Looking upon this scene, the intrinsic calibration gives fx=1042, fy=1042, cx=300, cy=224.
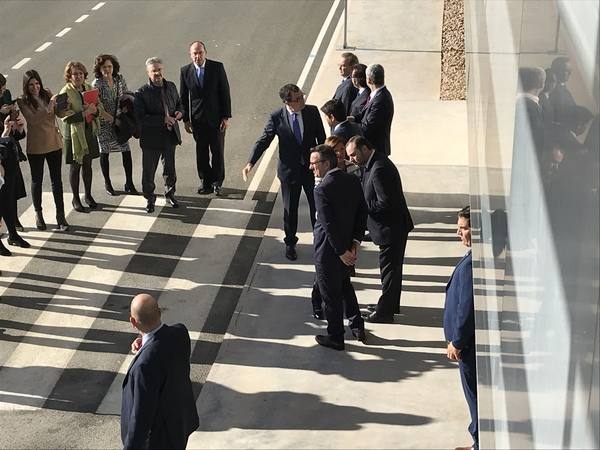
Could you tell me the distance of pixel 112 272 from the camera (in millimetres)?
10828

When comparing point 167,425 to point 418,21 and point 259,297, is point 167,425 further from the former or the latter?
point 418,21

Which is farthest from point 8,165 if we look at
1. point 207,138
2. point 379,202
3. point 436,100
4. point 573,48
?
point 573,48

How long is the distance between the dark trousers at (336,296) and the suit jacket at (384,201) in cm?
53

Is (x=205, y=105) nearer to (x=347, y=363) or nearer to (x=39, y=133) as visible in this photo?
(x=39, y=133)

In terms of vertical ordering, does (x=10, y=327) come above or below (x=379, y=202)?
below

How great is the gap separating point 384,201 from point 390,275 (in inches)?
29.3

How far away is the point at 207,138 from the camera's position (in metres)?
12.6

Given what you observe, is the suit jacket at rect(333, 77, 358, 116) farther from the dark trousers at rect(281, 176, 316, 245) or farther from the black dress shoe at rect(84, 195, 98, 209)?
the black dress shoe at rect(84, 195, 98, 209)

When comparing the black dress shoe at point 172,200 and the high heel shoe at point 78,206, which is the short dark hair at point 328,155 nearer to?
the black dress shoe at point 172,200

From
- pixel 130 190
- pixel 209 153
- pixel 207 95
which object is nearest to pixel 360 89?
pixel 207 95

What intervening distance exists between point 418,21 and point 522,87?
16266 mm

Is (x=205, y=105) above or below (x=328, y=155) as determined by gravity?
below

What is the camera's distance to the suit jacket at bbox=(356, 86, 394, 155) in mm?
10633

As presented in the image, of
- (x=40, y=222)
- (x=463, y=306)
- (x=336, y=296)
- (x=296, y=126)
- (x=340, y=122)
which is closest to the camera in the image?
(x=463, y=306)
